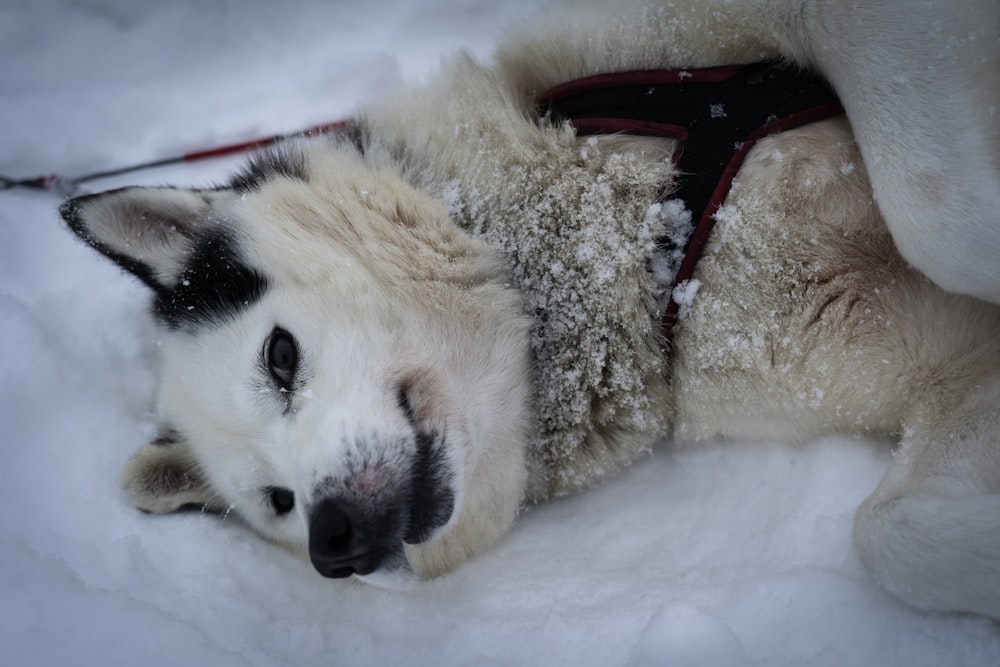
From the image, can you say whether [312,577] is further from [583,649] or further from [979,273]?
[979,273]

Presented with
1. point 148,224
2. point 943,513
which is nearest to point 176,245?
point 148,224

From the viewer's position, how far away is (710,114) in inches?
79.2

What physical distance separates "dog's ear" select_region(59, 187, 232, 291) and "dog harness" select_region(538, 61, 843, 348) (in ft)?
5.02

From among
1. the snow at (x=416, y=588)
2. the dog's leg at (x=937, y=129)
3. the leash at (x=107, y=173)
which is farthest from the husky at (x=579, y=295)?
the leash at (x=107, y=173)

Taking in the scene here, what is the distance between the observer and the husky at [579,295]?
5.81 ft

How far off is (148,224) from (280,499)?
1120 mm

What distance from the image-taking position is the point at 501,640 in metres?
2.21

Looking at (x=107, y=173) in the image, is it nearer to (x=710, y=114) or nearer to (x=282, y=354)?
(x=282, y=354)

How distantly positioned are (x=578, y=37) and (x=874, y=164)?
42.8 inches

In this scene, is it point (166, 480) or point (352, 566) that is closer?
point (352, 566)

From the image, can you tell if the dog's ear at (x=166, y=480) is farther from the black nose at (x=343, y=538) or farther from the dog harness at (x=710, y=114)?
the dog harness at (x=710, y=114)

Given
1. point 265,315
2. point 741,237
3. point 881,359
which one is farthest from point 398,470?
point 881,359

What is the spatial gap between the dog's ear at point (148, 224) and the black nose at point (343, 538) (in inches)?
45.0

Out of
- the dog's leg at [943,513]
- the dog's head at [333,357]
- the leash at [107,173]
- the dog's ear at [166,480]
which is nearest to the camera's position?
the dog's leg at [943,513]
